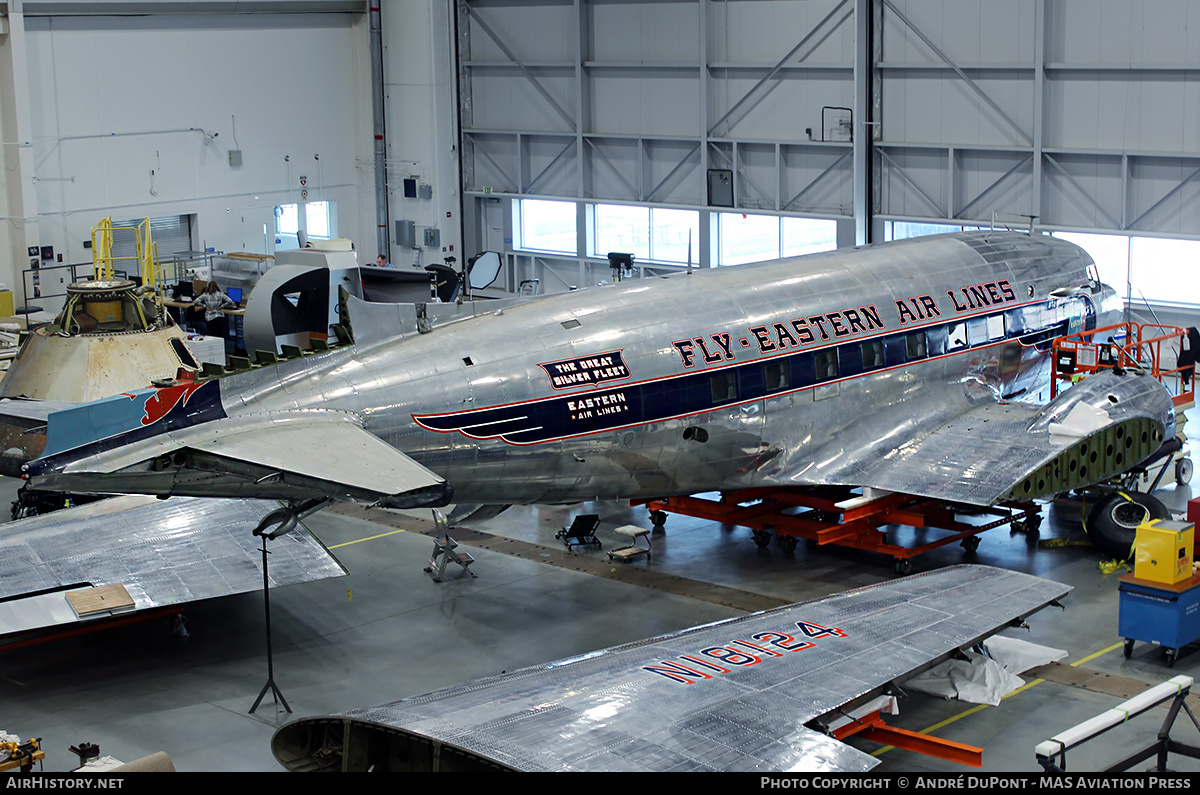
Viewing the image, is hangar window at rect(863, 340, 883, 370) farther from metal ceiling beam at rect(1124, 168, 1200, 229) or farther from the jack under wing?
metal ceiling beam at rect(1124, 168, 1200, 229)

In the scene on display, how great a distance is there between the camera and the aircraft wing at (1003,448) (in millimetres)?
17370

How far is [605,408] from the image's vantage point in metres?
15.9

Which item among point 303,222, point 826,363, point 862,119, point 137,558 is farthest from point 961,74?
point 137,558

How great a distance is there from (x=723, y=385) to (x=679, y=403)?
0.73m

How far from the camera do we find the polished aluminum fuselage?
1495cm

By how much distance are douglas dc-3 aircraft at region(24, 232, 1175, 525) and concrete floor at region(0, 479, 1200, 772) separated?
1.47 m

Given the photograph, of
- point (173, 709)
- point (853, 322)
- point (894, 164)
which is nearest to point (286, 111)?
point (894, 164)

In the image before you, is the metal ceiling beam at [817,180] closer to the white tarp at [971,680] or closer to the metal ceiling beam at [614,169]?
the metal ceiling beam at [614,169]

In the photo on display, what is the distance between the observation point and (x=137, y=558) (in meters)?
16.0

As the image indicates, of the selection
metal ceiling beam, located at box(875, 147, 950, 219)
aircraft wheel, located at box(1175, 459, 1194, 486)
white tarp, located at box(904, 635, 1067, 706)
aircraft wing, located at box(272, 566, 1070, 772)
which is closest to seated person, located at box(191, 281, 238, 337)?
metal ceiling beam, located at box(875, 147, 950, 219)

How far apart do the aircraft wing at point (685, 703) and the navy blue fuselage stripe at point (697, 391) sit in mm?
3204

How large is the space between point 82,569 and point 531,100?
26.2 metres

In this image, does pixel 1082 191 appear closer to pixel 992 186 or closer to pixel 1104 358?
pixel 992 186
